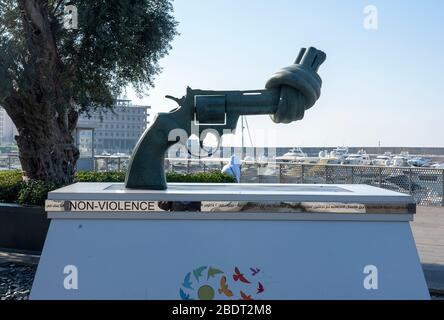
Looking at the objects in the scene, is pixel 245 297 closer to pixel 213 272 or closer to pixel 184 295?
pixel 213 272

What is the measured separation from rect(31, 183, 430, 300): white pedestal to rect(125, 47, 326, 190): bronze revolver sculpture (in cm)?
69

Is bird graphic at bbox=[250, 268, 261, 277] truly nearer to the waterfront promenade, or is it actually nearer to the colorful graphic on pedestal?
the colorful graphic on pedestal

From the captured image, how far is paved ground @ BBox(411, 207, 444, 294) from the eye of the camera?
6832 millimetres

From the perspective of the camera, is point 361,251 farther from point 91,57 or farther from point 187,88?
point 91,57

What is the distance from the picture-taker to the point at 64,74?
28.4 feet

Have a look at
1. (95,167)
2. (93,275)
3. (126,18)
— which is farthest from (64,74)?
(95,167)

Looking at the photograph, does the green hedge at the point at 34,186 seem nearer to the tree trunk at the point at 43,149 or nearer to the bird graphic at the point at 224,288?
the tree trunk at the point at 43,149

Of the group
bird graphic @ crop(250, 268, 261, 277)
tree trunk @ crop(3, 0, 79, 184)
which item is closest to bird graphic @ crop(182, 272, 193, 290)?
bird graphic @ crop(250, 268, 261, 277)

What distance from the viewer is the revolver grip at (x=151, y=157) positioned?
4555 millimetres

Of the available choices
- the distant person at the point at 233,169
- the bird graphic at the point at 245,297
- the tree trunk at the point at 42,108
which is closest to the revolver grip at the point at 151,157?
the bird graphic at the point at 245,297

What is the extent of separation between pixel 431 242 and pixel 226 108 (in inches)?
264

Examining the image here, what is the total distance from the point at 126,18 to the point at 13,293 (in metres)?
4.59

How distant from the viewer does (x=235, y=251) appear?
3.88 meters

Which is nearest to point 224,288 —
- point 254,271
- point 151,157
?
point 254,271
